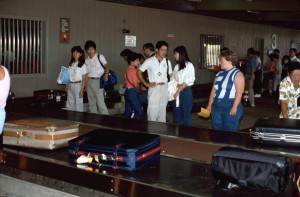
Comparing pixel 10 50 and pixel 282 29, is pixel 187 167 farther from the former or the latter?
pixel 282 29

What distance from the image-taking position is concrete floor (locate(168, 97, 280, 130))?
34.0ft

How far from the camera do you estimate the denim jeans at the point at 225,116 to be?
5.51 meters

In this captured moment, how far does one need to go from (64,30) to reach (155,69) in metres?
5.37

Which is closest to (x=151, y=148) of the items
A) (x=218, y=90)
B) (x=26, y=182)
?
(x=26, y=182)

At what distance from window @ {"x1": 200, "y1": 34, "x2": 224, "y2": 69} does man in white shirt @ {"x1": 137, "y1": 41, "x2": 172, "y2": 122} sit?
1092cm

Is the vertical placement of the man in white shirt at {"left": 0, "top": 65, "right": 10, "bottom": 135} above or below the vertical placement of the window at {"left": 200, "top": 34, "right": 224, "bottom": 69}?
below

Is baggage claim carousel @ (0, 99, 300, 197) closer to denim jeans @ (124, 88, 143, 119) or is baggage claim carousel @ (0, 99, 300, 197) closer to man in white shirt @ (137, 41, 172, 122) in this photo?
man in white shirt @ (137, 41, 172, 122)

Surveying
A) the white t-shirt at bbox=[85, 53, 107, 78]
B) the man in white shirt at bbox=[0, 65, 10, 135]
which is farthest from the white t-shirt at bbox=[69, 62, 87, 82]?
the man in white shirt at bbox=[0, 65, 10, 135]

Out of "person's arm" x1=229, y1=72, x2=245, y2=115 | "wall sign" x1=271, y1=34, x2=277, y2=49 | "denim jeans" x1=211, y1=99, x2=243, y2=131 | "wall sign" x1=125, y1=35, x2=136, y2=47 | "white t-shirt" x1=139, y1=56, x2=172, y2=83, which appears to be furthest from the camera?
"wall sign" x1=271, y1=34, x2=277, y2=49

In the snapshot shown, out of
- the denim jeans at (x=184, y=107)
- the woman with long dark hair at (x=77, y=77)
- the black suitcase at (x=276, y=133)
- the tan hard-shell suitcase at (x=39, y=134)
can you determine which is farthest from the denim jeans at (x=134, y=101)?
the black suitcase at (x=276, y=133)

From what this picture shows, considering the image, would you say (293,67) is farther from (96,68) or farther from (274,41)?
(274,41)

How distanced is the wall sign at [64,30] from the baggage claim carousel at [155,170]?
24.1 feet

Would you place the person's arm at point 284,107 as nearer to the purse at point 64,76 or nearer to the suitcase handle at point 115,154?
the suitcase handle at point 115,154

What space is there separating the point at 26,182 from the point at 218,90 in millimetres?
2705
